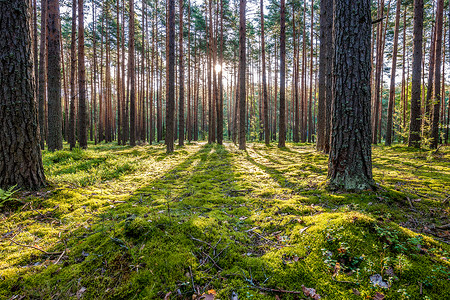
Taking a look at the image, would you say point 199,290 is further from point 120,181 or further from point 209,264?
point 120,181

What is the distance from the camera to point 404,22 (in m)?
17.1

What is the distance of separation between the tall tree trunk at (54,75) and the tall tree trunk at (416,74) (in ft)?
51.0

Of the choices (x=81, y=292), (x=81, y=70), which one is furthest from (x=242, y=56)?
(x=81, y=292)

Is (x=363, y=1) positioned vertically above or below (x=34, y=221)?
above

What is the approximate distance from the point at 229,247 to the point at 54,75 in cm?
1114

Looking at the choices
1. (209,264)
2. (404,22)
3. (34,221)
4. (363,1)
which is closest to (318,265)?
(209,264)

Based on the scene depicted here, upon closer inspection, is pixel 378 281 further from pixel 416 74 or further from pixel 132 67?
pixel 132 67

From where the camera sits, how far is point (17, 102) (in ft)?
10.7

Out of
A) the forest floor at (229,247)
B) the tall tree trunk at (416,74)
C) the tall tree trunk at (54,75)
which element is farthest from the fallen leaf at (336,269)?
the tall tree trunk at (54,75)

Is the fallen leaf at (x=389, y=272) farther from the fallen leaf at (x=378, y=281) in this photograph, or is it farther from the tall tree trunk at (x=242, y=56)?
the tall tree trunk at (x=242, y=56)

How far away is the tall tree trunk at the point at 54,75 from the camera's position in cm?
851

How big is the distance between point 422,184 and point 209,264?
182 inches

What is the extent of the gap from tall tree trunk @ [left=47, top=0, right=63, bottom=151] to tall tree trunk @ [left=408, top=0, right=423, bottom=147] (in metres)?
15.5

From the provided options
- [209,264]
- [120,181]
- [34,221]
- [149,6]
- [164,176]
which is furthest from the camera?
[149,6]
